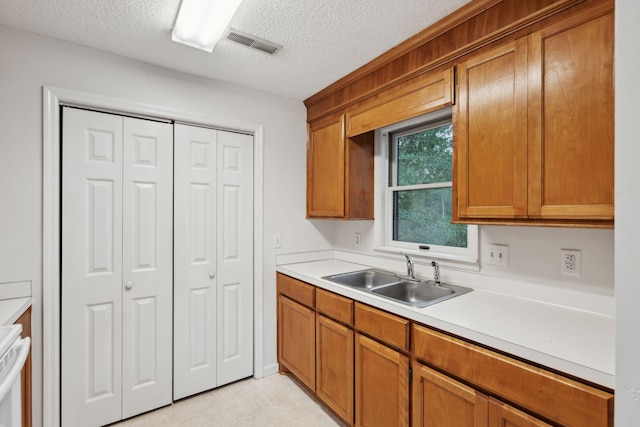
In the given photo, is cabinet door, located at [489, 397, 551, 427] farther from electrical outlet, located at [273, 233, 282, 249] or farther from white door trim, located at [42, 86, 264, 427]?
white door trim, located at [42, 86, 264, 427]

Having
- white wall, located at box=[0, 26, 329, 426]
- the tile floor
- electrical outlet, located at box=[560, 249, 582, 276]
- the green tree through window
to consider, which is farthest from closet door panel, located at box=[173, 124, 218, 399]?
electrical outlet, located at box=[560, 249, 582, 276]

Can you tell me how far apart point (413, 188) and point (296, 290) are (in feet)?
3.83

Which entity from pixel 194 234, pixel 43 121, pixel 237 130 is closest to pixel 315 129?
pixel 237 130

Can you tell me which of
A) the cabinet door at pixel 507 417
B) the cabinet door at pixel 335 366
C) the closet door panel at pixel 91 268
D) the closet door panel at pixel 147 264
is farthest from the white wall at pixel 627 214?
→ the closet door panel at pixel 91 268

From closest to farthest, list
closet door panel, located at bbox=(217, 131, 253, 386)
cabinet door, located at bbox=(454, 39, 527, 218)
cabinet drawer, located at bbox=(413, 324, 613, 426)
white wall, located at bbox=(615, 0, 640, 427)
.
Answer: white wall, located at bbox=(615, 0, 640, 427) < cabinet drawer, located at bbox=(413, 324, 613, 426) < cabinet door, located at bbox=(454, 39, 527, 218) < closet door panel, located at bbox=(217, 131, 253, 386)

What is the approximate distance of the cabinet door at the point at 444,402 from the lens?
125 centimetres

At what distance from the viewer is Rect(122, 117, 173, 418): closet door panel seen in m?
2.07

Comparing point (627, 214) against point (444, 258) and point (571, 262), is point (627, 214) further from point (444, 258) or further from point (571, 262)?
point (444, 258)

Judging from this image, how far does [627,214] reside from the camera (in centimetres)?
85

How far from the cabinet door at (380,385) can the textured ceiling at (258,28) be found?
5.62 ft

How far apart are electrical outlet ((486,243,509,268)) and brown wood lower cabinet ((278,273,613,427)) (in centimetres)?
67

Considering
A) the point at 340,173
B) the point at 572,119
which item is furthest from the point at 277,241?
the point at 572,119

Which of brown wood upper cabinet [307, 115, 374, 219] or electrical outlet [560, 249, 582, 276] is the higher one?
brown wood upper cabinet [307, 115, 374, 219]

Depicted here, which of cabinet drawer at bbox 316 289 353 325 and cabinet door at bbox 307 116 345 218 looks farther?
cabinet door at bbox 307 116 345 218
